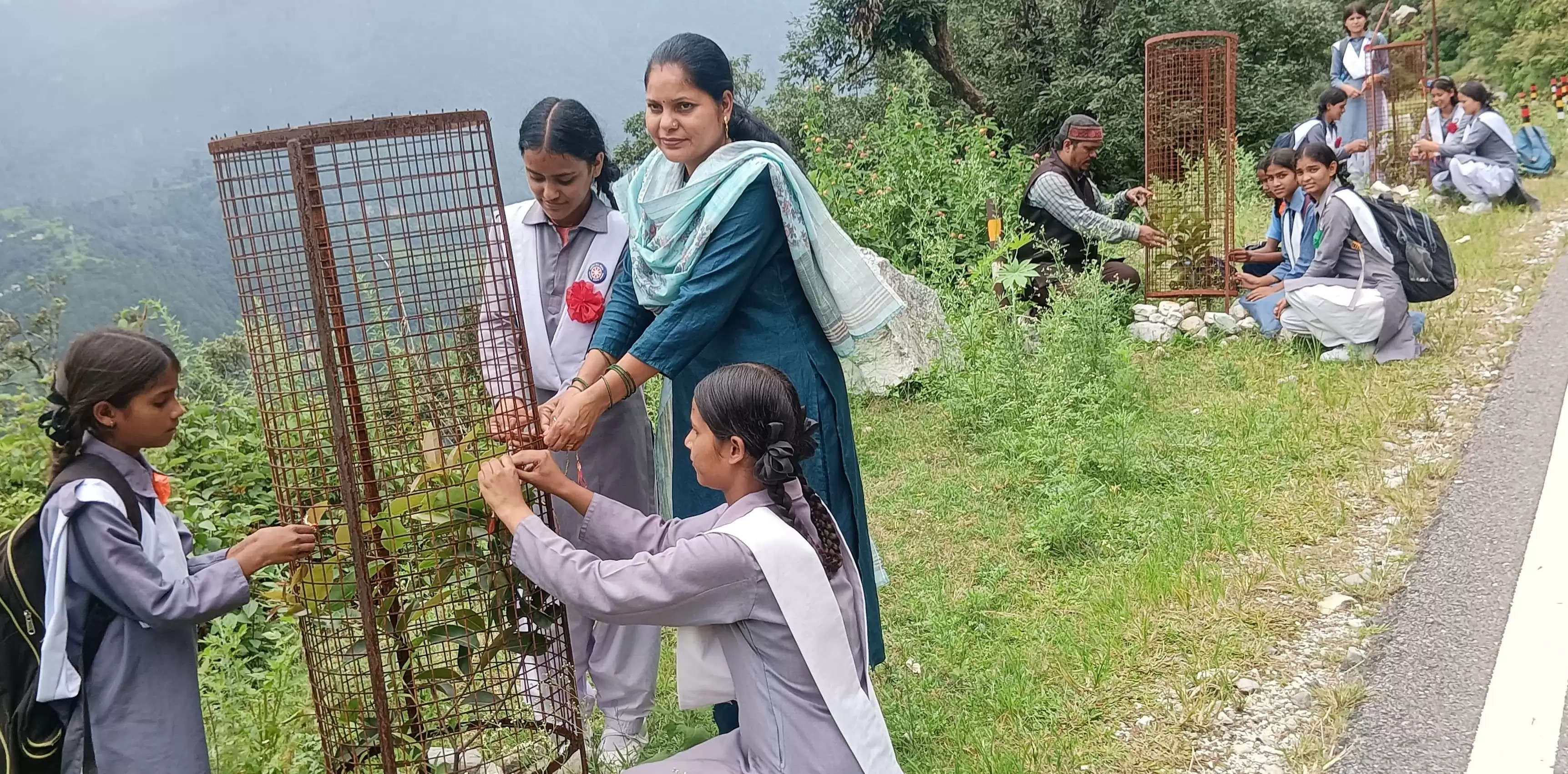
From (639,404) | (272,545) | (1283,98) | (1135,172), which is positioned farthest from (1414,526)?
(1283,98)

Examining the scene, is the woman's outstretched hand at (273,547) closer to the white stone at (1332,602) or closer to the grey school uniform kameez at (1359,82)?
the white stone at (1332,602)

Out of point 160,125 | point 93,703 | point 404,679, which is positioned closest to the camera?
point 93,703

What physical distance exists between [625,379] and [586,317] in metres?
0.48

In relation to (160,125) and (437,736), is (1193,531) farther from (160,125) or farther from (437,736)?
(160,125)

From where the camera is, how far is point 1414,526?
13.1 ft

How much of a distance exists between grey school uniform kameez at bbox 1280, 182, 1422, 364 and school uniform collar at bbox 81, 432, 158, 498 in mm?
5541

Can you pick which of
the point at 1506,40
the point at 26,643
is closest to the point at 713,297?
the point at 26,643

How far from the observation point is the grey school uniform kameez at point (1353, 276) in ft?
19.2

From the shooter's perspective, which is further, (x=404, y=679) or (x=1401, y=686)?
(x=1401, y=686)

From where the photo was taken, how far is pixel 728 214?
263 cm

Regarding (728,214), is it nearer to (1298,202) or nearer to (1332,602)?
(1332,602)

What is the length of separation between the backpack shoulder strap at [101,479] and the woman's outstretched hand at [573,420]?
78cm

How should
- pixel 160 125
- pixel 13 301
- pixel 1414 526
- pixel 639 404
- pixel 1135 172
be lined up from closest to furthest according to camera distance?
1. pixel 639 404
2. pixel 1414 526
3. pixel 13 301
4. pixel 1135 172
5. pixel 160 125

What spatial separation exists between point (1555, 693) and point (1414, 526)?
3.59 ft
